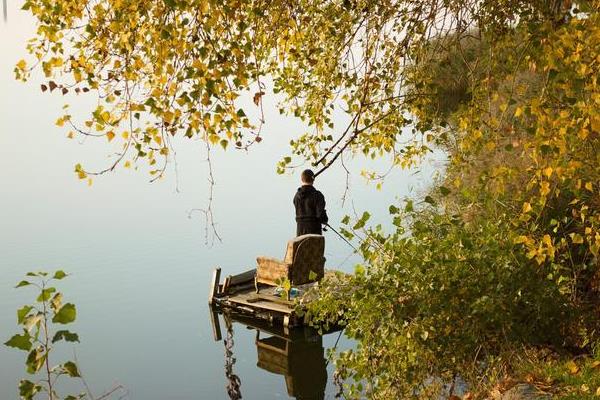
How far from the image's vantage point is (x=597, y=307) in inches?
369

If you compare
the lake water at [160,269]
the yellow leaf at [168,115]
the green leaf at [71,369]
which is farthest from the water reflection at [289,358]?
the green leaf at [71,369]

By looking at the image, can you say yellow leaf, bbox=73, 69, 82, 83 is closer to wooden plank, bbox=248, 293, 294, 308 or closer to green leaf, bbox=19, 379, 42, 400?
green leaf, bbox=19, 379, 42, 400

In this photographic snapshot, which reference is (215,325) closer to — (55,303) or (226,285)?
(226,285)

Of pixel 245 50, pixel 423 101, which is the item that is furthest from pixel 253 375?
pixel 245 50

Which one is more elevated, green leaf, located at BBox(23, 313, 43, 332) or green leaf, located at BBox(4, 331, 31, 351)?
green leaf, located at BBox(23, 313, 43, 332)

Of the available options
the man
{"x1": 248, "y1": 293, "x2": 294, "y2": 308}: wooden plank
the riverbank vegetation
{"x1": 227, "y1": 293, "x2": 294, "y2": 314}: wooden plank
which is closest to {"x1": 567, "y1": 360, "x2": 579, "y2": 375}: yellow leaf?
the riverbank vegetation

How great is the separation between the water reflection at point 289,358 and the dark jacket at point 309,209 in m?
2.65

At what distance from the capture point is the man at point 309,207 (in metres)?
15.6

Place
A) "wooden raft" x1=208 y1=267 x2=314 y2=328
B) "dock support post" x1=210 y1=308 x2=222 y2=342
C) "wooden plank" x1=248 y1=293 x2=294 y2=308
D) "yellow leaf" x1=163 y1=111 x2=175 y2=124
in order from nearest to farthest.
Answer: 1. "yellow leaf" x1=163 y1=111 x2=175 y2=124
2. "wooden raft" x1=208 y1=267 x2=314 y2=328
3. "wooden plank" x1=248 y1=293 x2=294 y2=308
4. "dock support post" x1=210 y1=308 x2=222 y2=342

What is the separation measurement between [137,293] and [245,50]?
2770 centimetres

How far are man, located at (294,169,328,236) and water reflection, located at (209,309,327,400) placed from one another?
265 cm

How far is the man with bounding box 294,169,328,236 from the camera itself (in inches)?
613

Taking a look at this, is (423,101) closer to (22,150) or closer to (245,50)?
(245,50)

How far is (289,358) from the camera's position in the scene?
1727cm
